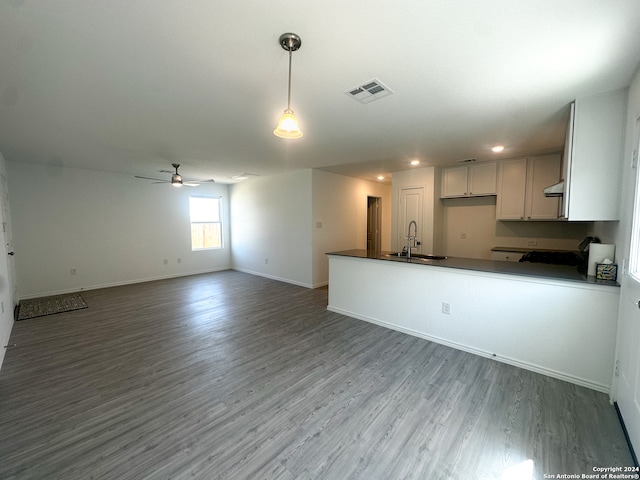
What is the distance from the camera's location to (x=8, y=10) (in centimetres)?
132

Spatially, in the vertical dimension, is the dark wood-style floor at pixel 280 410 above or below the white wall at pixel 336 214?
below

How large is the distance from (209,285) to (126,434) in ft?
14.0

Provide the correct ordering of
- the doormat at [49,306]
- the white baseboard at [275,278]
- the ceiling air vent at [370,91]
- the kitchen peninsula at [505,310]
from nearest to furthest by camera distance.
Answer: the ceiling air vent at [370,91] < the kitchen peninsula at [505,310] < the doormat at [49,306] < the white baseboard at [275,278]

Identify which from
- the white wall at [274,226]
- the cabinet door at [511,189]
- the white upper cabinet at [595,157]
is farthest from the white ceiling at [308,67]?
the white wall at [274,226]

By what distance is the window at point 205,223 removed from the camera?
709 centimetres

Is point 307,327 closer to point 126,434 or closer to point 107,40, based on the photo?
point 126,434

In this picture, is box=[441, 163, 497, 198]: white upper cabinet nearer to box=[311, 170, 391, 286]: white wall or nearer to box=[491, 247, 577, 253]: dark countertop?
box=[491, 247, 577, 253]: dark countertop

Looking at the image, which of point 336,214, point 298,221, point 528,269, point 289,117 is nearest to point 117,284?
point 298,221

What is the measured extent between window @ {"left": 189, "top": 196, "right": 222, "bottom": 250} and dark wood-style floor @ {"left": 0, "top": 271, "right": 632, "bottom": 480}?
13.0 feet

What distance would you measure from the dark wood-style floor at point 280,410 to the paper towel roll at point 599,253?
3.56 ft

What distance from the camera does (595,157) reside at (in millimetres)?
2207

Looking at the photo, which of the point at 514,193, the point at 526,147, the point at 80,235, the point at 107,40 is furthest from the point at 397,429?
the point at 80,235

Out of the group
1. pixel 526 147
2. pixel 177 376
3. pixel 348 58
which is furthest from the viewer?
pixel 526 147

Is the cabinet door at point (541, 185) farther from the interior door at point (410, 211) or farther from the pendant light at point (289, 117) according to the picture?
the pendant light at point (289, 117)
